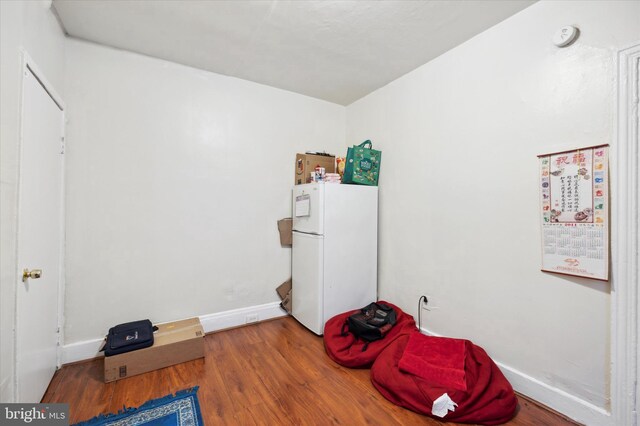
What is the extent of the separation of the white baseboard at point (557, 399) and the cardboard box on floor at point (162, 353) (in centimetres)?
237

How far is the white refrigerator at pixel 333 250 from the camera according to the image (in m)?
2.58

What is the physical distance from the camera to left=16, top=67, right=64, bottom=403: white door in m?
1.44

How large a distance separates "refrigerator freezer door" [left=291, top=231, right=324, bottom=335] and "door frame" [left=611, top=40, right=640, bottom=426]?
6.33 ft

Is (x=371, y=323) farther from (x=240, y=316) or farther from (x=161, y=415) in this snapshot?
(x=161, y=415)

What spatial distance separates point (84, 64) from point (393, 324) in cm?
339

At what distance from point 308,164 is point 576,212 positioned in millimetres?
2238

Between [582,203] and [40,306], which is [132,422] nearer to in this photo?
[40,306]

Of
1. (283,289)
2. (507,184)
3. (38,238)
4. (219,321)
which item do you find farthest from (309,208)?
(38,238)

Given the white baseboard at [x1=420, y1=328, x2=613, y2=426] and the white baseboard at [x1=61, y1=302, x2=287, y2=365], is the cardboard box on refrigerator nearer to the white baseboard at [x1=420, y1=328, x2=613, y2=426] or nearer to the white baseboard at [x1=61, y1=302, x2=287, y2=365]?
the white baseboard at [x1=61, y1=302, x2=287, y2=365]

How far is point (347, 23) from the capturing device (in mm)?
→ 1980

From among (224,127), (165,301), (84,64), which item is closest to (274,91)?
(224,127)

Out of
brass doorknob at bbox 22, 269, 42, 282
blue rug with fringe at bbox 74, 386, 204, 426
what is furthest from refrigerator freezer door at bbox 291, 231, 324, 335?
brass doorknob at bbox 22, 269, 42, 282

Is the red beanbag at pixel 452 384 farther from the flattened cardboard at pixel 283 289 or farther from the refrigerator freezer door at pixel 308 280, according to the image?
the flattened cardboard at pixel 283 289

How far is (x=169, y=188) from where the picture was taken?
2523 millimetres
